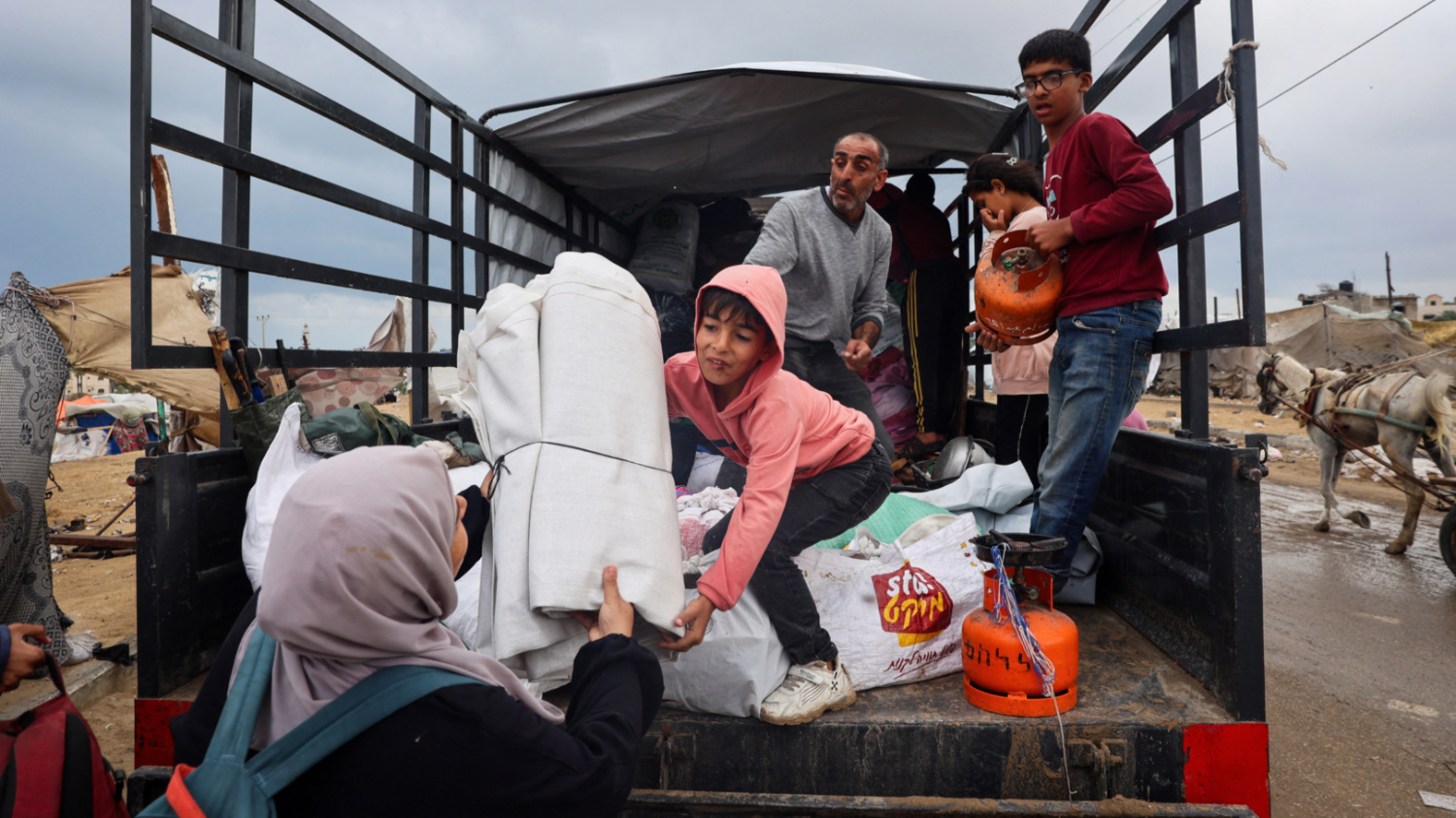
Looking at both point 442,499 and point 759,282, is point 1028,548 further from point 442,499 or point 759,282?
point 442,499

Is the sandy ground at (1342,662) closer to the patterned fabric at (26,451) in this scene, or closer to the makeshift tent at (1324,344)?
the patterned fabric at (26,451)

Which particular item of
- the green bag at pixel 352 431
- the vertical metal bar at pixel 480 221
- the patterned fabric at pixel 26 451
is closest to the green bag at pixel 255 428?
the green bag at pixel 352 431

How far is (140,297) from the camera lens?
6.19 feet

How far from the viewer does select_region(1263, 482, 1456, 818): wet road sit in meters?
2.54

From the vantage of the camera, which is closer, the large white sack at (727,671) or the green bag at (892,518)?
the large white sack at (727,671)

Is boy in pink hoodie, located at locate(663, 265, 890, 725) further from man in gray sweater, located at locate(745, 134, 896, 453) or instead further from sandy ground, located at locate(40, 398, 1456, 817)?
sandy ground, located at locate(40, 398, 1456, 817)

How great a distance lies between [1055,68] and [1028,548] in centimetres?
143

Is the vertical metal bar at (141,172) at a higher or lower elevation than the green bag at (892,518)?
higher

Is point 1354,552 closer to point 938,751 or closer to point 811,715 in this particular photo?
point 938,751

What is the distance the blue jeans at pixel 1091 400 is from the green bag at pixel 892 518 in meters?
0.59

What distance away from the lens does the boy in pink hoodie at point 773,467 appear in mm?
1630

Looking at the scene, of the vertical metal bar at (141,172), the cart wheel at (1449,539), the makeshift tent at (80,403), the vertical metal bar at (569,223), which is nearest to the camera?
the vertical metal bar at (141,172)

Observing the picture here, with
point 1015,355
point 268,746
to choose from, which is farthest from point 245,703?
point 1015,355

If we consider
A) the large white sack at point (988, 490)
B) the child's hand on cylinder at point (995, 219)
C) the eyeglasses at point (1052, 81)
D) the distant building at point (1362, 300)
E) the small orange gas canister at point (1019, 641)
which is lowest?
the small orange gas canister at point (1019, 641)
